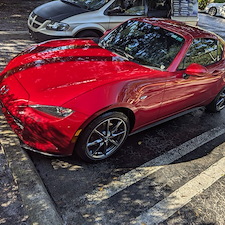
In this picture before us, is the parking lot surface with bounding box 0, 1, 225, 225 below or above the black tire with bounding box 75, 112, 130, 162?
below

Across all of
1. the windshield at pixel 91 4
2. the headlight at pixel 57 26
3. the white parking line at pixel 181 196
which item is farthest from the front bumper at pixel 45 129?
the windshield at pixel 91 4

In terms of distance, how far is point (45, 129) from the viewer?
2.72 m

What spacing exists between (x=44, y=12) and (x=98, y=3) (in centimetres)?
133

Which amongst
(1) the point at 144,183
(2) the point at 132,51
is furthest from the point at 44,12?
(1) the point at 144,183

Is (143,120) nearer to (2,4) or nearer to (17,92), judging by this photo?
(17,92)

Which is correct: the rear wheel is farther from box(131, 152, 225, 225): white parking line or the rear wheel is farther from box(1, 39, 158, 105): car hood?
box(131, 152, 225, 225): white parking line

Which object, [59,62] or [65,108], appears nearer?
[65,108]

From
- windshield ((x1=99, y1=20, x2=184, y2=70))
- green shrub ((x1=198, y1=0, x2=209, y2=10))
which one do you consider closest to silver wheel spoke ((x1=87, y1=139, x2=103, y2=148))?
windshield ((x1=99, y1=20, x2=184, y2=70))

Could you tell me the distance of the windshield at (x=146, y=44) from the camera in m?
3.65

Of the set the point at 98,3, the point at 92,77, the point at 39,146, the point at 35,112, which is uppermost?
the point at 98,3

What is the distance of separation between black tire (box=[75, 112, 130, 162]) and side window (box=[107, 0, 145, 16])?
3920mm

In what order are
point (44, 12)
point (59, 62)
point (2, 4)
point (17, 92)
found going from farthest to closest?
1. point (2, 4)
2. point (44, 12)
3. point (59, 62)
4. point (17, 92)

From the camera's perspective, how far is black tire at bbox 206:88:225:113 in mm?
4754

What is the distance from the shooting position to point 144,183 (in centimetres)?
304
